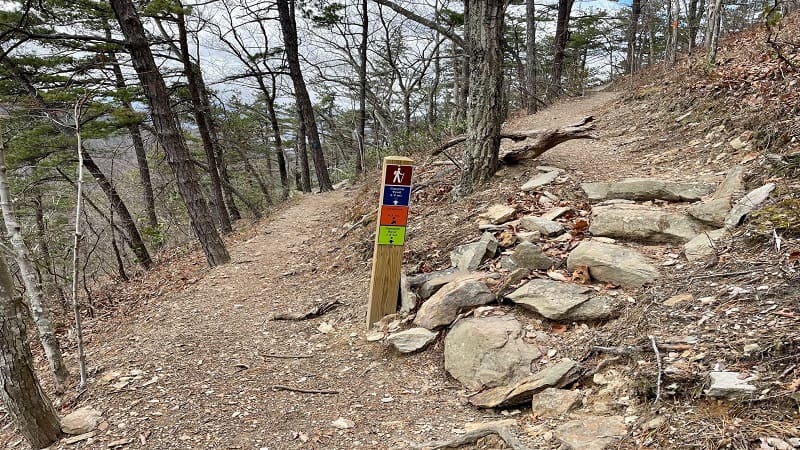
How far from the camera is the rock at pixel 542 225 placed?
4.25m

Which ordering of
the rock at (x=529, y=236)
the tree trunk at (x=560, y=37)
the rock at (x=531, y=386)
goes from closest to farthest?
1. the rock at (x=531, y=386)
2. the rock at (x=529, y=236)
3. the tree trunk at (x=560, y=37)

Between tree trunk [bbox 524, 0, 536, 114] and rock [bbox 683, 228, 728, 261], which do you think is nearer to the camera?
rock [bbox 683, 228, 728, 261]

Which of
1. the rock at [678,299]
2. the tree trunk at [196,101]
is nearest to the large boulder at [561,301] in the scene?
the rock at [678,299]

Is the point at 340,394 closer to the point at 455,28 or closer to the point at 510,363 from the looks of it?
the point at 510,363

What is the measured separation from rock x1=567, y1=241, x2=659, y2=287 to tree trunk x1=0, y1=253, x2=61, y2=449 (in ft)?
13.4

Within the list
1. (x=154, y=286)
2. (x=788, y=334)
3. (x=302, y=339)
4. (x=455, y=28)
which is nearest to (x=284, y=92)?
(x=455, y=28)

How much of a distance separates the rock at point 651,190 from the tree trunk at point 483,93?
5.26 feet

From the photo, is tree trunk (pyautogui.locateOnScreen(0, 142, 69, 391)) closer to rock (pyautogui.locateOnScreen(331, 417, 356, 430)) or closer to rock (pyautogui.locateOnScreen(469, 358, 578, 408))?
rock (pyautogui.locateOnScreen(331, 417, 356, 430))

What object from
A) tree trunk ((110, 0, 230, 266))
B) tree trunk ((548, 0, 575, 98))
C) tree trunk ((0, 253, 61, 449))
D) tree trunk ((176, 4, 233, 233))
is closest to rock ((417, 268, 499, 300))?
tree trunk ((0, 253, 61, 449))

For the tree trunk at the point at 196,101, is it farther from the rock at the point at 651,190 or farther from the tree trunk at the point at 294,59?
the rock at the point at 651,190

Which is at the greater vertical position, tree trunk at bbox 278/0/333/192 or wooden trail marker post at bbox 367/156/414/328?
tree trunk at bbox 278/0/333/192

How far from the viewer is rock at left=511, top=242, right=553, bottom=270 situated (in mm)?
3816

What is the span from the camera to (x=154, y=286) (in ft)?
27.0

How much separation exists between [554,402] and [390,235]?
204cm
